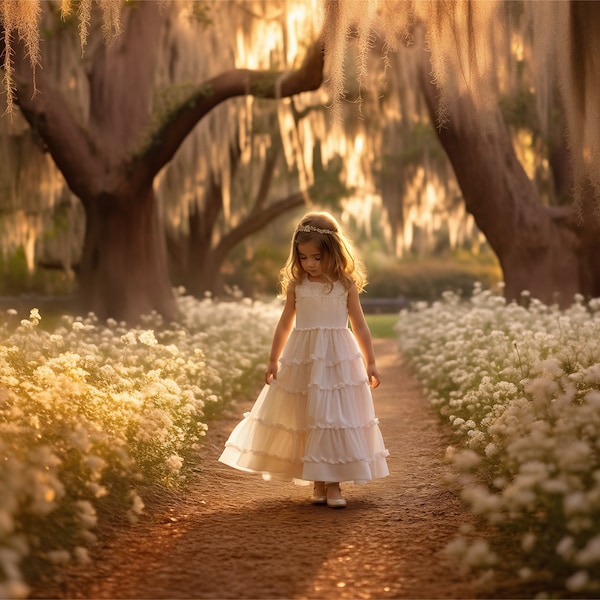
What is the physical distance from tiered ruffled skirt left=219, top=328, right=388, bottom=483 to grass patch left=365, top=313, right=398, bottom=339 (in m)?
14.8

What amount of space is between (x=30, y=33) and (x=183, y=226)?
14405 mm

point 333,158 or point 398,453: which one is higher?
point 333,158

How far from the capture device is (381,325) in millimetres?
24109

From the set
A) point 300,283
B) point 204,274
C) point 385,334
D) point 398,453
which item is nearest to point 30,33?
point 300,283

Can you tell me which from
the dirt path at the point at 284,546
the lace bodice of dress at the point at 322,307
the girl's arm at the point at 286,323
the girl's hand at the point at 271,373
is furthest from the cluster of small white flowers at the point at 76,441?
the lace bodice of dress at the point at 322,307

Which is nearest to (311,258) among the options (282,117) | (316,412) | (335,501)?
Result: (316,412)

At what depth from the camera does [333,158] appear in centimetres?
2022

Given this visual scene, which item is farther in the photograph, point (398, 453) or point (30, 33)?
point (398, 453)

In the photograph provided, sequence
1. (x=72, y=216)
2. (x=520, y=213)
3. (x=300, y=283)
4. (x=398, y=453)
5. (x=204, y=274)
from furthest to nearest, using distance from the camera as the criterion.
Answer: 1. (x=204, y=274)
2. (x=72, y=216)
3. (x=520, y=213)
4. (x=398, y=453)
5. (x=300, y=283)

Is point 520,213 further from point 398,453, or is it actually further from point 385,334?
point 385,334

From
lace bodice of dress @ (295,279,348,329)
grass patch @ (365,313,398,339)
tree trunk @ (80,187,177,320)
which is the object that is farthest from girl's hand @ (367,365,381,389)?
grass patch @ (365,313,398,339)

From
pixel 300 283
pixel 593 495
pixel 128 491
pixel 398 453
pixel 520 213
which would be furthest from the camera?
pixel 520 213

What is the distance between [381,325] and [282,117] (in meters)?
10.4

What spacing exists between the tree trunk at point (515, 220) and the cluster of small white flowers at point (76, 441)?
464 centimetres
